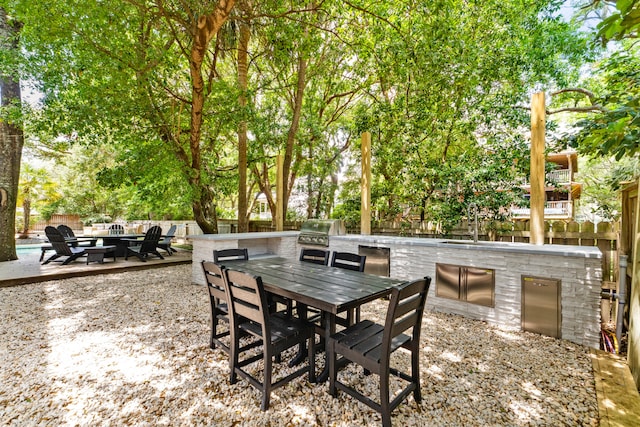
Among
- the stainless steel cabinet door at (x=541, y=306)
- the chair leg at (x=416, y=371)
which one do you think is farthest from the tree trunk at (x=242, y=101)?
the stainless steel cabinet door at (x=541, y=306)

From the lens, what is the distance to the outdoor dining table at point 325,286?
1919 millimetres

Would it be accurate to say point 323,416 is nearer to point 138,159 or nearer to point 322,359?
point 322,359

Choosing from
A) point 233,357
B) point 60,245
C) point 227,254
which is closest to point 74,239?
point 60,245

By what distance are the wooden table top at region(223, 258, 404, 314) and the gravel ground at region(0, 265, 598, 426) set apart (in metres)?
0.76

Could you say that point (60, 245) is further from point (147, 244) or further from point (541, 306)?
point (541, 306)

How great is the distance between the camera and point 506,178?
4.89 meters

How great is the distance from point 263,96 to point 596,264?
32.6 ft

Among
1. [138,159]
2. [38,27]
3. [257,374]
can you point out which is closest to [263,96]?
[138,159]

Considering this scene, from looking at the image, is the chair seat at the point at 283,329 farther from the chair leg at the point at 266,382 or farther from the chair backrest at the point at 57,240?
the chair backrest at the point at 57,240

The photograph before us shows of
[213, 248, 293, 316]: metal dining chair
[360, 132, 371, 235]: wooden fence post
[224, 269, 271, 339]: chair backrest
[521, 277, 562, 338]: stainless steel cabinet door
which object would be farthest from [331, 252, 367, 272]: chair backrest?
[360, 132, 371, 235]: wooden fence post

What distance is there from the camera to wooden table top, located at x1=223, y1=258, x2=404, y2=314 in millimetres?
1919

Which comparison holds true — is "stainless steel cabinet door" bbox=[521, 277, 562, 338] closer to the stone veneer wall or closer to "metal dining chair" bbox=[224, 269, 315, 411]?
the stone veneer wall

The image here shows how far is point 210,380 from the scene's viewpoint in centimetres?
226

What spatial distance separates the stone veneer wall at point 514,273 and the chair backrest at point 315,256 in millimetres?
1473
